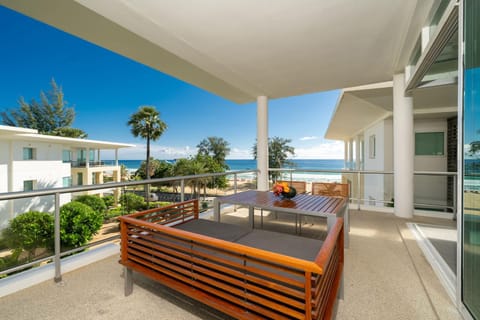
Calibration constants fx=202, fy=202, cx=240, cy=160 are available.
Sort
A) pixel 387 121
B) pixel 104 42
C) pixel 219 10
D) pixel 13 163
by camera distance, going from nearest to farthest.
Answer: pixel 219 10 → pixel 104 42 → pixel 387 121 → pixel 13 163

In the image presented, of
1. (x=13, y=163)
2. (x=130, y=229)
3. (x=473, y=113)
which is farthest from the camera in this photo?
(x=13, y=163)

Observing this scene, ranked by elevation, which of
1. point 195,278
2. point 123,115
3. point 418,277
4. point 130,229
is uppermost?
point 123,115

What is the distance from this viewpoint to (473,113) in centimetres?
135

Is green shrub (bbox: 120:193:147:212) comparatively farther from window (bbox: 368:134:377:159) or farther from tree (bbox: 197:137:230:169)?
tree (bbox: 197:137:230:169)

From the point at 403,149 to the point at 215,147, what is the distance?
118 feet

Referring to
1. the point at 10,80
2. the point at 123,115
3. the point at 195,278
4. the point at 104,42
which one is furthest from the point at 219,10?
the point at 123,115

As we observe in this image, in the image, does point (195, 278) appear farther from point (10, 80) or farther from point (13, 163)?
point (10, 80)

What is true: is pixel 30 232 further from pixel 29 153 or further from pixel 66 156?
pixel 66 156

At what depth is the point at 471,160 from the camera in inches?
54.7

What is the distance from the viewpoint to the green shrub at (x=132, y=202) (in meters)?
2.77

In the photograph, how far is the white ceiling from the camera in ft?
7.80

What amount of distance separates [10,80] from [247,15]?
41455mm

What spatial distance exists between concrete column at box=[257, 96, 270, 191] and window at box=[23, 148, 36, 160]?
1506 cm

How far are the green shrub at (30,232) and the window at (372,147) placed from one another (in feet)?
32.3
